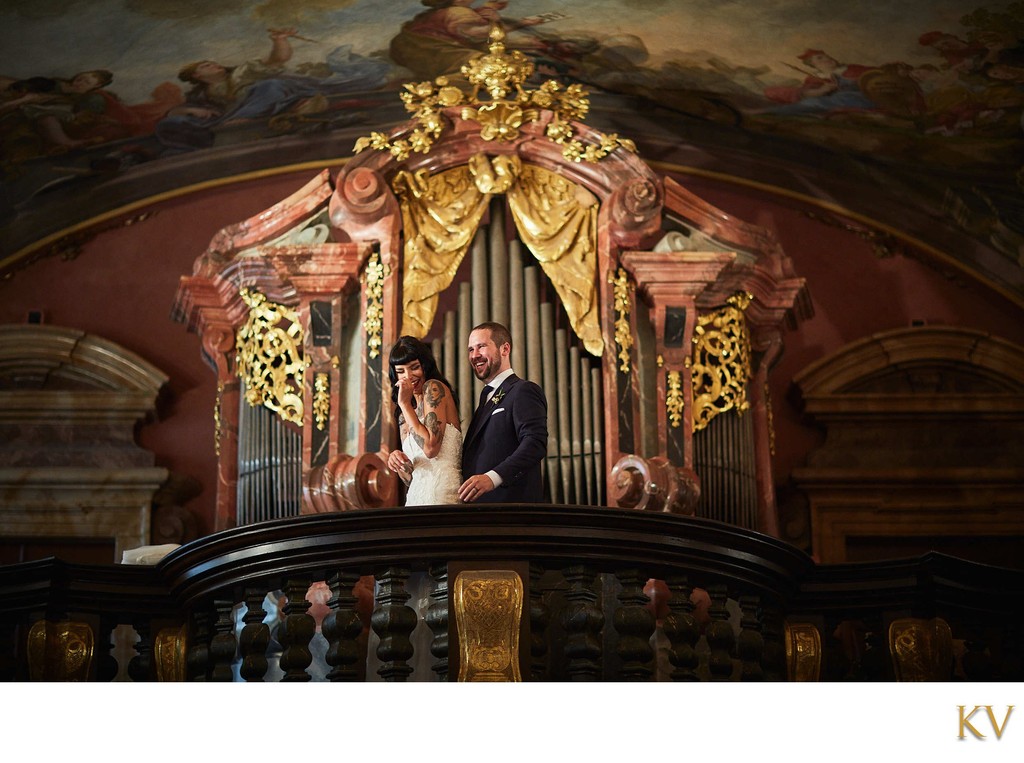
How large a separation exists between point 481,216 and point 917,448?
3.00 metres

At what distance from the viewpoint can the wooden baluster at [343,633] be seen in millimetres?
5750

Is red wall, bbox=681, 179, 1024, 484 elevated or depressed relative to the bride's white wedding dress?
elevated

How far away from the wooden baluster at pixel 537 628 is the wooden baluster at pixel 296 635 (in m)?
0.77

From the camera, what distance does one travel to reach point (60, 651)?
6.51m

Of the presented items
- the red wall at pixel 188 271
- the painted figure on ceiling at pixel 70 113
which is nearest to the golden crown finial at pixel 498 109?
the painted figure on ceiling at pixel 70 113

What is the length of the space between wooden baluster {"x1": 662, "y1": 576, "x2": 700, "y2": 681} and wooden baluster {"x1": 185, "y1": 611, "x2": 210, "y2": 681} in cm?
166

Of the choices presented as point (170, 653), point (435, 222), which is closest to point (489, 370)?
point (170, 653)

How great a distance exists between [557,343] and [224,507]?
1832mm

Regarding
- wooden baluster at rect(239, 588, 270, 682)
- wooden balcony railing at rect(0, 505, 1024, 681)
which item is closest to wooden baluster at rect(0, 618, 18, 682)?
wooden balcony railing at rect(0, 505, 1024, 681)

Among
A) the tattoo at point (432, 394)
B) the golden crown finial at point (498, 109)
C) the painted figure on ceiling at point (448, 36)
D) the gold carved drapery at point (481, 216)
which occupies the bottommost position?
the tattoo at point (432, 394)

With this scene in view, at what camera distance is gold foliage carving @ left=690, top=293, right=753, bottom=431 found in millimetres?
8523

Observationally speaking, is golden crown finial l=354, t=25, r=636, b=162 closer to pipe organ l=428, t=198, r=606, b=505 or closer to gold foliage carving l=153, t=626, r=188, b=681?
pipe organ l=428, t=198, r=606, b=505
